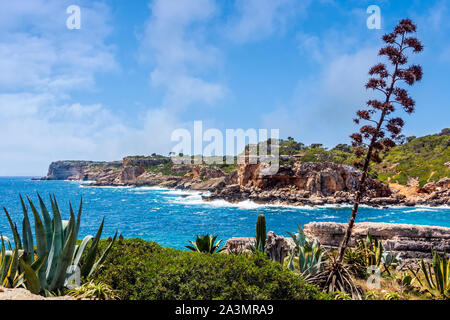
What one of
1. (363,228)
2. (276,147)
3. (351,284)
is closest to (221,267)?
(351,284)

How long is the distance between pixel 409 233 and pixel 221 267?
843cm

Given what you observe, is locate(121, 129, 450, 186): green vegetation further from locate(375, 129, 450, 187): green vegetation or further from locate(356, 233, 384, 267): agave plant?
locate(356, 233, 384, 267): agave plant

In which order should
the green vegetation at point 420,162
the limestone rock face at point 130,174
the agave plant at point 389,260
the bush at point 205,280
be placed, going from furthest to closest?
1. the limestone rock face at point 130,174
2. the green vegetation at point 420,162
3. the agave plant at point 389,260
4. the bush at point 205,280

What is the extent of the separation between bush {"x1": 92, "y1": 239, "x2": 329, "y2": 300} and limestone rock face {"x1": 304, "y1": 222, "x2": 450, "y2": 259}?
6.14 metres

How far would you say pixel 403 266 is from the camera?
789 centimetres

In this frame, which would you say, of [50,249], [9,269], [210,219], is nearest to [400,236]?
[50,249]

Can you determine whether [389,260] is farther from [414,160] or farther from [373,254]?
[414,160]

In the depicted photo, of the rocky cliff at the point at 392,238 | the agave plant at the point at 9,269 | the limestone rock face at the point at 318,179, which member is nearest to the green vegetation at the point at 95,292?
the agave plant at the point at 9,269

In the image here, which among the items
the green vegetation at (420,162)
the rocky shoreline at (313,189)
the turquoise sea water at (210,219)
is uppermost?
the green vegetation at (420,162)

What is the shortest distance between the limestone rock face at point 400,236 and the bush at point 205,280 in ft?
20.1

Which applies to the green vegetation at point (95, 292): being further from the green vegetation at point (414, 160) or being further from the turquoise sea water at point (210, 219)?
the green vegetation at point (414, 160)

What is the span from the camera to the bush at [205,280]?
3664 millimetres

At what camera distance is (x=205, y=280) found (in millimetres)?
3891
